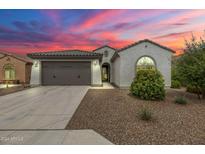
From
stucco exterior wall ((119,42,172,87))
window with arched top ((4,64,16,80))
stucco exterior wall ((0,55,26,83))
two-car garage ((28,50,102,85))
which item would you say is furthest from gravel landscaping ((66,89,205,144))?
window with arched top ((4,64,16,80))

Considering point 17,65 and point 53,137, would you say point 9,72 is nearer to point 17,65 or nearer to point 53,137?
point 17,65

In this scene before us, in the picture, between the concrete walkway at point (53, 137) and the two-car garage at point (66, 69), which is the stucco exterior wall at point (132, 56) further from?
the concrete walkway at point (53, 137)

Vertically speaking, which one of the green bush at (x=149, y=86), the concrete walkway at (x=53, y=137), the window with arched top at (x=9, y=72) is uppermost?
the window with arched top at (x=9, y=72)

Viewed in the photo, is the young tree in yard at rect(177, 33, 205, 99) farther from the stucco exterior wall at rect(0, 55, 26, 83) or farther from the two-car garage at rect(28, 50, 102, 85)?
the stucco exterior wall at rect(0, 55, 26, 83)

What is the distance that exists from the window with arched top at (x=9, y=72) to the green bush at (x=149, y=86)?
63.2 ft

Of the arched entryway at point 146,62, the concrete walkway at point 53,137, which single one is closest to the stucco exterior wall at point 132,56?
the arched entryway at point 146,62

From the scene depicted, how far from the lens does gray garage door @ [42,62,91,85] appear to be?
744 inches

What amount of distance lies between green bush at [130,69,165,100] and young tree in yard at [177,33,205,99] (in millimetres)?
1867

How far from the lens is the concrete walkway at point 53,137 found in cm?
450

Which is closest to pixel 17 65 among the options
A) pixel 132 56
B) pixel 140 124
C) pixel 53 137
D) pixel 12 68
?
pixel 12 68

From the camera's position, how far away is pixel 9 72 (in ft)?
78.8
